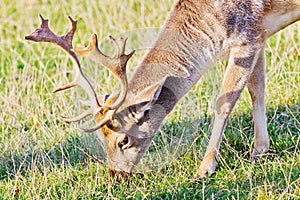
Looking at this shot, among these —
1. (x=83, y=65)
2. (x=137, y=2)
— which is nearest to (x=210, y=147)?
(x=83, y=65)

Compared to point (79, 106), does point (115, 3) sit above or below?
above

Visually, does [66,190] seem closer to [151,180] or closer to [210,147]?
[151,180]

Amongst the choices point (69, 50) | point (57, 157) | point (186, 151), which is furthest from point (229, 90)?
point (57, 157)

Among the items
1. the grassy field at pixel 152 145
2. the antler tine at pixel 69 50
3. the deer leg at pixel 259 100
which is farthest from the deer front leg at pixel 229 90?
the antler tine at pixel 69 50

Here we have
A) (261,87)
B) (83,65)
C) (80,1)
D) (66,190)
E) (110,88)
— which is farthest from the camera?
(80,1)

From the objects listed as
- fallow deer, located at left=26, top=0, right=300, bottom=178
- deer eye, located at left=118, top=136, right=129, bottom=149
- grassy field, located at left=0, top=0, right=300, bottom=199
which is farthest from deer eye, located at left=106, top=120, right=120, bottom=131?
grassy field, located at left=0, top=0, right=300, bottom=199

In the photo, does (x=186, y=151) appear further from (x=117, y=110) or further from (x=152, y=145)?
(x=117, y=110)

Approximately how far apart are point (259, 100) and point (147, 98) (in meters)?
1.36

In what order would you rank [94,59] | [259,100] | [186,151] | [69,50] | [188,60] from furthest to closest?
[259,100] < [186,151] < [188,60] < [69,50] < [94,59]

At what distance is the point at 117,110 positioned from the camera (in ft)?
19.5

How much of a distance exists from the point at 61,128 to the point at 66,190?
1369 mm

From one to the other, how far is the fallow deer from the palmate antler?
0.04 ft

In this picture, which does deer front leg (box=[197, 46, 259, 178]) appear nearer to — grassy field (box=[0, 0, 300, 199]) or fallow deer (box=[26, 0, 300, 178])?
fallow deer (box=[26, 0, 300, 178])

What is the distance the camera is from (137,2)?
1048 centimetres
